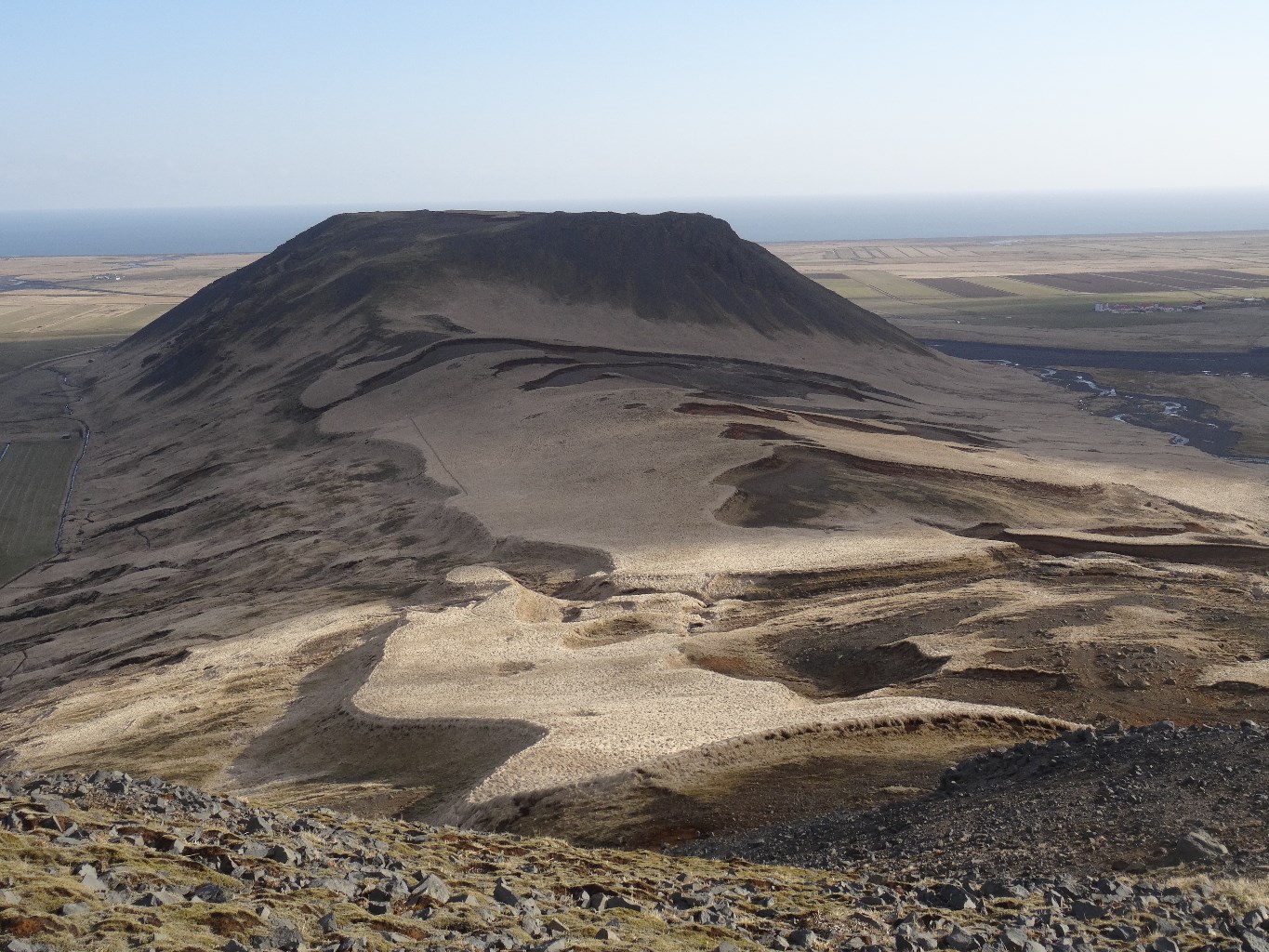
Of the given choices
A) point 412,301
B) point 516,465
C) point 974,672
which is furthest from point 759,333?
point 974,672

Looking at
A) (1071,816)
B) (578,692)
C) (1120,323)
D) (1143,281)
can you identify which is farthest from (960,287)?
(1071,816)

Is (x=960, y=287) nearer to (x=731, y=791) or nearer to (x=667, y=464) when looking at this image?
(x=667, y=464)

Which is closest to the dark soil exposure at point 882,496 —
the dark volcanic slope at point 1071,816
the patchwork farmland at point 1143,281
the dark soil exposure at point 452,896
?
the dark volcanic slope at point 1071,816

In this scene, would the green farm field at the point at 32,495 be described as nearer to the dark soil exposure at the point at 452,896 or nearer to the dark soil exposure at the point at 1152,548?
the dark soil exposure at the point at 452,896

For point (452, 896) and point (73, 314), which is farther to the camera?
point (73, 314)

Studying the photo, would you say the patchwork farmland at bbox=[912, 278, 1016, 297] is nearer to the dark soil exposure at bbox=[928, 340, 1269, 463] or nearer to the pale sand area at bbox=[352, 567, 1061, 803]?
the dark soil exposure at bbox=[928, 340, 1269, 463]

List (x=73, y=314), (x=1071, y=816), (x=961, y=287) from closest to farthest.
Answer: (x=1071, y=816)
(x=73, y=314)
(x=961, y=287)
